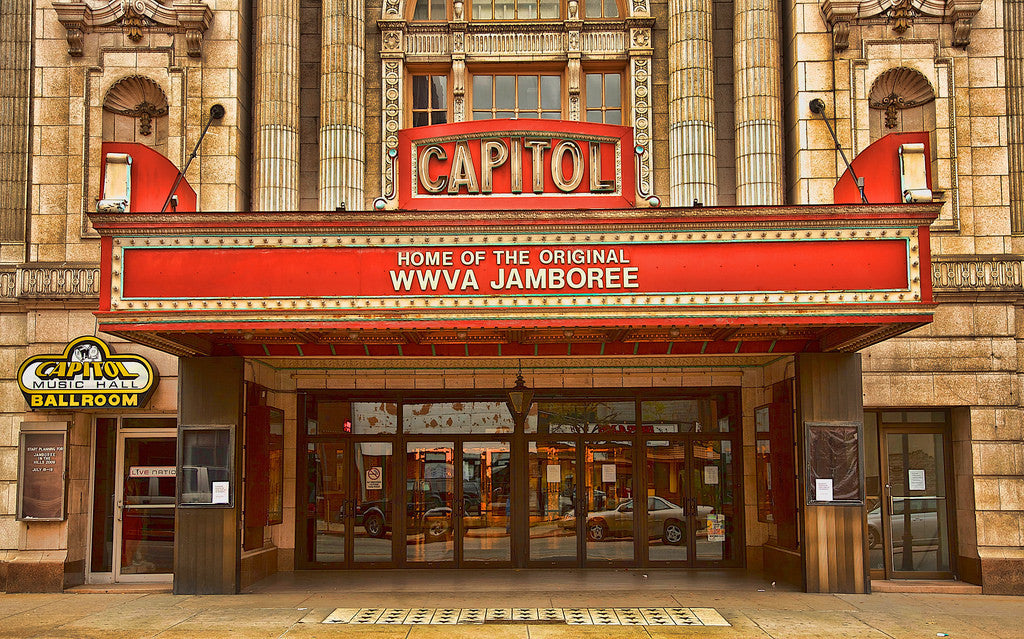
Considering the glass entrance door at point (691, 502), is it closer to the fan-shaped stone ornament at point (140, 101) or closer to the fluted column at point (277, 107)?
the fluted column at point (277, 107)

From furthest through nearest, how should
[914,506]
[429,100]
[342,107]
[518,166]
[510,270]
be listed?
[429,100]
[342,107]
[914,506]
[518,166]
[510,270]

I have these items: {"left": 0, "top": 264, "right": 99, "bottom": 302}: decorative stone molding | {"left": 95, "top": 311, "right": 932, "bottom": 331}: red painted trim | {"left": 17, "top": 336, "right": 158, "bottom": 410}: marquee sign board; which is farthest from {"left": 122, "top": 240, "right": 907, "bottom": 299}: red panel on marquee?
{"left": 0, "top": 264, "right": 99, "bottom": 302}: decorative stone molding

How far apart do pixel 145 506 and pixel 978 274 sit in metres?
13.8

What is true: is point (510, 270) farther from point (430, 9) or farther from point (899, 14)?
point (899, 14)

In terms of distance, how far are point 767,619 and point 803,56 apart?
8913 mm

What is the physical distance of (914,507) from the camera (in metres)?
15.5

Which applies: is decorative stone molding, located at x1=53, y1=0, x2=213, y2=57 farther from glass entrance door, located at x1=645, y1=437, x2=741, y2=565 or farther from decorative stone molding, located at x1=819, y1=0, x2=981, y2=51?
glass entrance door, located at x1=645, y1=437, x2=741, y2=565

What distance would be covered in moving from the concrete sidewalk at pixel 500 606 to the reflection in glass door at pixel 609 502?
1.83 ft

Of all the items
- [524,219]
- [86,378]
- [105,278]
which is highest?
[524,219]

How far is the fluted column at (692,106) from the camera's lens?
15.9m

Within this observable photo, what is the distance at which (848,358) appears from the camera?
14.2 metres

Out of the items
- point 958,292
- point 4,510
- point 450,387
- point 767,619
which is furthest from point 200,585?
point 958,292

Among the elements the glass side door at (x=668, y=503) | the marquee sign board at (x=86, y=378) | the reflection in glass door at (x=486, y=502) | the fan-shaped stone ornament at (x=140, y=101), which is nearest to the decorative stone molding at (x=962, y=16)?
the glass side door at (x=668, y=503)

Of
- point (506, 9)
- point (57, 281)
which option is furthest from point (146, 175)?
point (506, 9)
